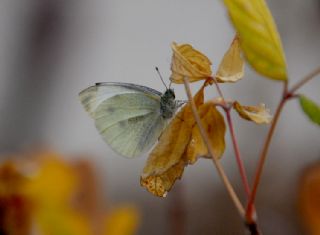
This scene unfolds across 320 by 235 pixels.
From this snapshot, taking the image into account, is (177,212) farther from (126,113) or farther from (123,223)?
(126,113)

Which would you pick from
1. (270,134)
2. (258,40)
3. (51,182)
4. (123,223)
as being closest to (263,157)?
(270,134)

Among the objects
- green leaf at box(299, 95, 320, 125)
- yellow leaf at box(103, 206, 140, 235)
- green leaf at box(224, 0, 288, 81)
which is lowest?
yellow leaf at box(103, 206, 140, 235)

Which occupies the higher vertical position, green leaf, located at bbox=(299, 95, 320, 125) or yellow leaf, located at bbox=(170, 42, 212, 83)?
yellow leaf, located at bbox=(170, 42, 212, 83)

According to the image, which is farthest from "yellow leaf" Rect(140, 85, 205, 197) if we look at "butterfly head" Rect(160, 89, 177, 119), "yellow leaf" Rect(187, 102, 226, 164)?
"butterfly head" Rect(160, 89, 177, 119)

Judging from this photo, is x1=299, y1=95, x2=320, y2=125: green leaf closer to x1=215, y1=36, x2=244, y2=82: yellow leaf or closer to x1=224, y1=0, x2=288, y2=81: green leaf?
x1=224, y1=0, x2=288, y2=81: green leaf

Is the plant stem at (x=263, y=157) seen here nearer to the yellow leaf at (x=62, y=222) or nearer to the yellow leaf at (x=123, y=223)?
the yellow leaf at (x=62, y=222)

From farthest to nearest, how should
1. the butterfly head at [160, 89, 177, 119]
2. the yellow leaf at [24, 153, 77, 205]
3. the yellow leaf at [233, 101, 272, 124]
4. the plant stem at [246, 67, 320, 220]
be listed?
the yellow leaf at [24, 153, 77, 205] < the butterfly head at [160, 89, 177, 119] < the yellow leaf at [233, 101, 272, 124] < the plant stem at [246, 67, 320, 220]

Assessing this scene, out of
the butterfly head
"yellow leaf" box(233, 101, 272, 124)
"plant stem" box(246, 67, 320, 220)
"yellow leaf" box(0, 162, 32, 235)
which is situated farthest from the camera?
"yellow leaf" box(0, 162, 32, 235)
